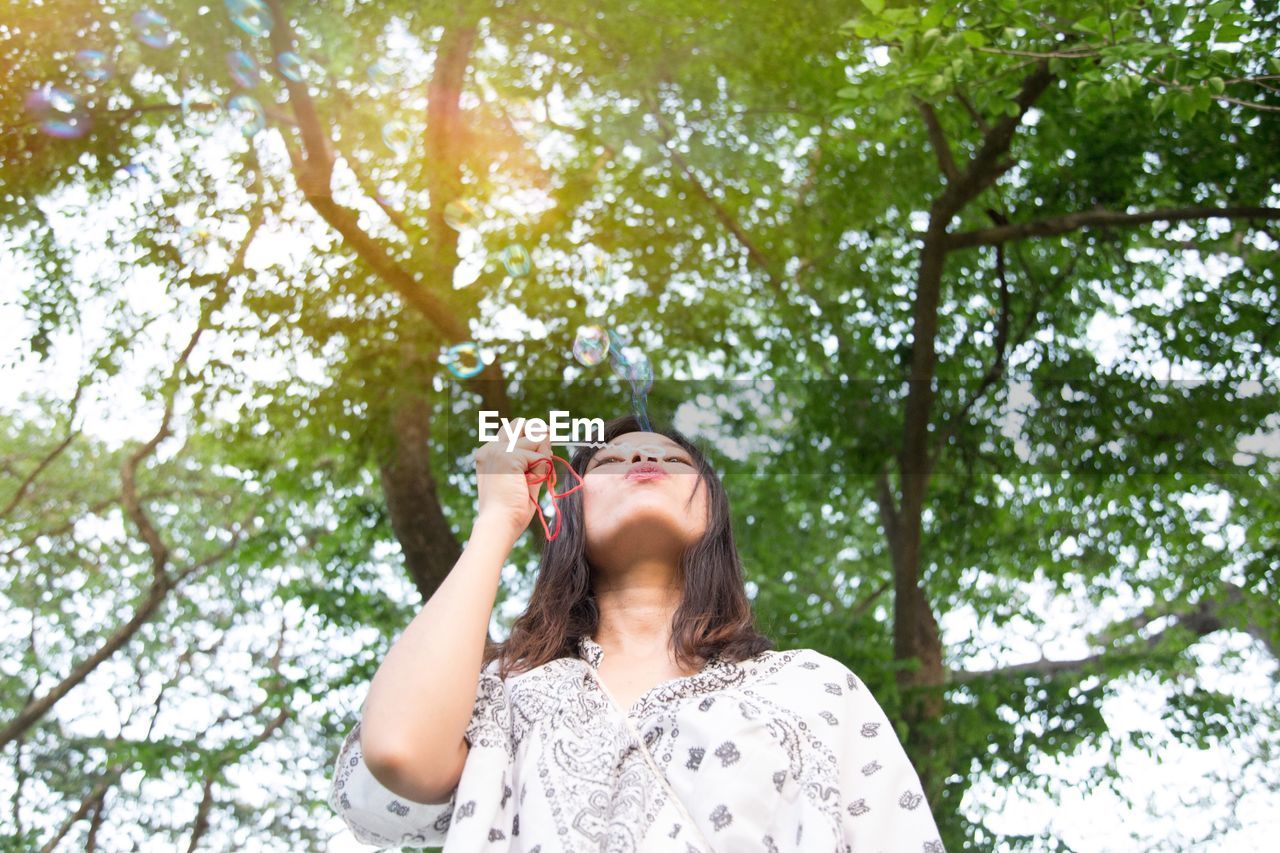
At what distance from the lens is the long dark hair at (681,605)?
6.59 ft

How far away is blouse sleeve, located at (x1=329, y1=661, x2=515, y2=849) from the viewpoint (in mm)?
1659

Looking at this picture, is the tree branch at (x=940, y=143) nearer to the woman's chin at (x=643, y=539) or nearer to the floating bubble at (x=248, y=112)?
the floating bubble at (x=248, y=112)

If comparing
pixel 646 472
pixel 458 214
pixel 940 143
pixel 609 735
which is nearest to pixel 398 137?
pixel 458 214

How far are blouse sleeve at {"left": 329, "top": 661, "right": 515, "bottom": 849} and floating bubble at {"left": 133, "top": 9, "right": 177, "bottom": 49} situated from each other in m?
5.70

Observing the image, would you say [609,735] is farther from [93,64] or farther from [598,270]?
[93,64]

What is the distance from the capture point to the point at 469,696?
1.70 m

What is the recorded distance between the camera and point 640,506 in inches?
84.0

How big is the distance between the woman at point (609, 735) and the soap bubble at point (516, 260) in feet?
14.4

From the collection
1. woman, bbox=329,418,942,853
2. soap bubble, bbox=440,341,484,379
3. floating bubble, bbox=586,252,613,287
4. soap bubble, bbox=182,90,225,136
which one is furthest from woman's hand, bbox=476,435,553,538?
soap bubble, bbox=182,90,225,136

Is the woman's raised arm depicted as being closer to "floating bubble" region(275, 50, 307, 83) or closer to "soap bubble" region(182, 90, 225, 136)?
"floating bubble" region(275, 50, 307, 83)

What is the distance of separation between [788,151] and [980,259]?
141 centimetres

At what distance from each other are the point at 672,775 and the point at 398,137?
20.4ft

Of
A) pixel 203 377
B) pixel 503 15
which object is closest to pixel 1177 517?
pixel 503 15

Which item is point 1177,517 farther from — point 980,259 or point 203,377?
point 203,377
